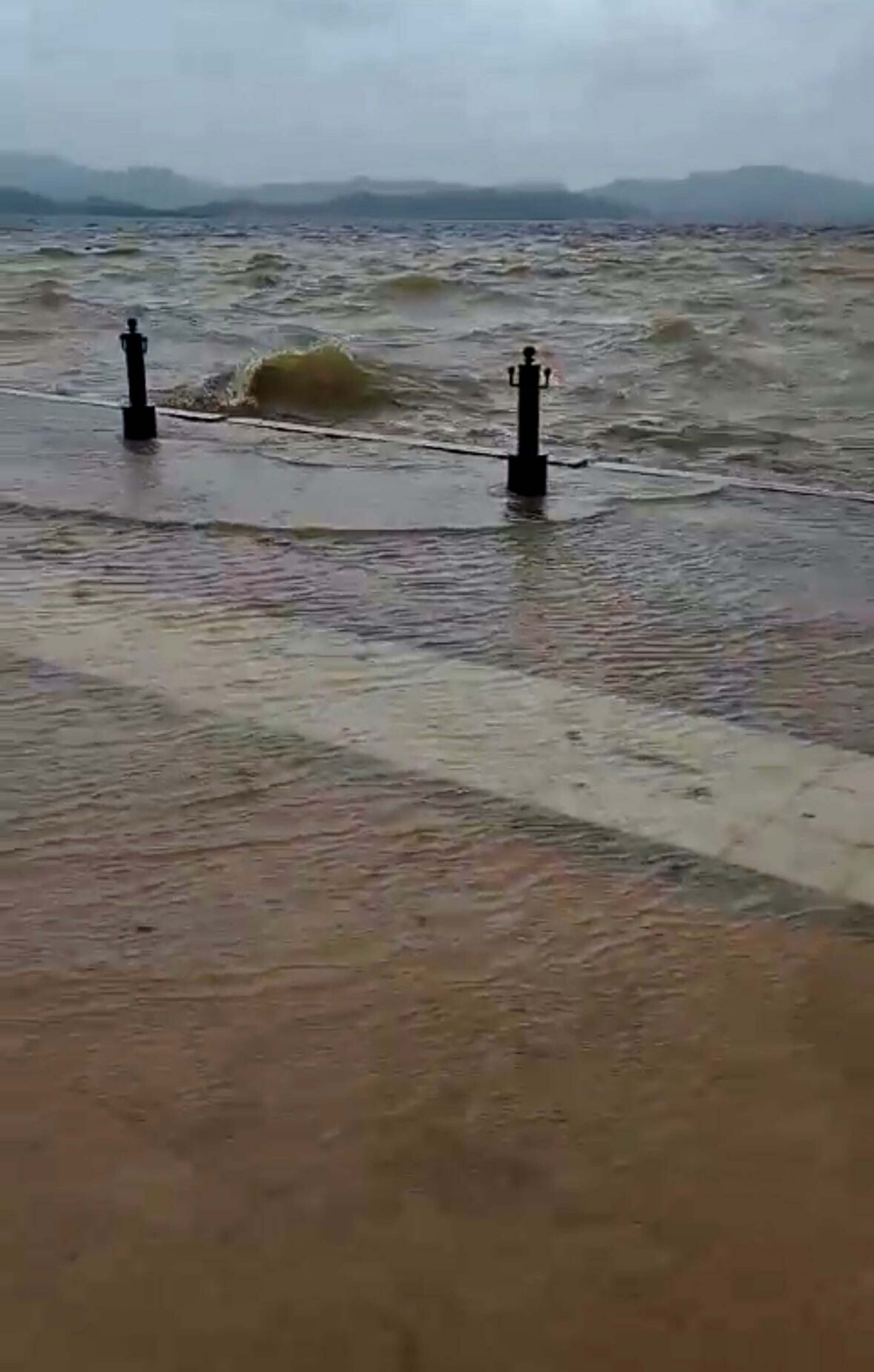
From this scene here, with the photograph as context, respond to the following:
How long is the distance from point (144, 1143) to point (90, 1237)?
244mm

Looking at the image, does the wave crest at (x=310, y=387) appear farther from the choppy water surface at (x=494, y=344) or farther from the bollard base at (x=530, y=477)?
the bollard base at (x=530, y=477)

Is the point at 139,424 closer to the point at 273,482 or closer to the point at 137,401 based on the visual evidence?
the point at 137,401

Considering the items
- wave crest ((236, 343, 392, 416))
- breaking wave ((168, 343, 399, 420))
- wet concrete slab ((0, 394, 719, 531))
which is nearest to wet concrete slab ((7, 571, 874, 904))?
wet concrete slab ((0, 394, 719, 531))

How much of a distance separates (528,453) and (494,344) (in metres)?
14.1

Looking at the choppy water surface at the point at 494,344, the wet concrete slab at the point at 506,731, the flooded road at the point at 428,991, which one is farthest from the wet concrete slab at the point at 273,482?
the choppy water surface at the point at 494,344

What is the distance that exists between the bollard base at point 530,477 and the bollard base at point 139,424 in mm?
3174

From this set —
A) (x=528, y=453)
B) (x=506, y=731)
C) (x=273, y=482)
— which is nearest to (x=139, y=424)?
(x=273, y=482)

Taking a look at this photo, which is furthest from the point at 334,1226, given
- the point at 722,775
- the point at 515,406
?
the point at 515,406

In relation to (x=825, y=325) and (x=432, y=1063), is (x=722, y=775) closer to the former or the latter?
(x=432, y=1063)

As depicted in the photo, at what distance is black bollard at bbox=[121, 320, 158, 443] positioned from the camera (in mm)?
9773

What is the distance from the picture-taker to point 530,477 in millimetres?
8273

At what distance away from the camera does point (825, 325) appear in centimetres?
2434

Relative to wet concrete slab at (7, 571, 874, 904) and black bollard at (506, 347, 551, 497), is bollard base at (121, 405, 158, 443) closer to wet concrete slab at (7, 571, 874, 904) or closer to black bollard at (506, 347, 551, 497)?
black bollard at (506, 347, 551, 497)

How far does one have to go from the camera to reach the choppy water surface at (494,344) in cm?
1369
